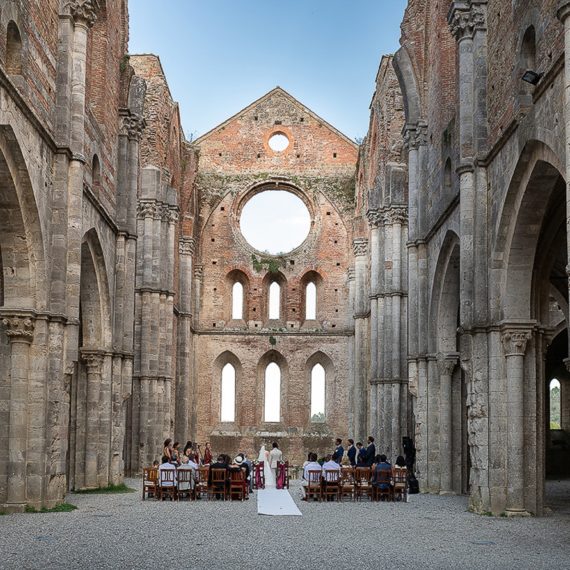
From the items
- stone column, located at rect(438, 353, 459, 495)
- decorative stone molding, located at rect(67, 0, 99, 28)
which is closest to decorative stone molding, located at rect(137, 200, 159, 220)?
stone column, located at rect(438, 353, 459, 495)

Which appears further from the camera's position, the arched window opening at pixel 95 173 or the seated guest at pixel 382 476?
Answer: the arched window opening at pixel 95 173

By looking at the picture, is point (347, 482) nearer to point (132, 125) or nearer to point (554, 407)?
point (132, 125)

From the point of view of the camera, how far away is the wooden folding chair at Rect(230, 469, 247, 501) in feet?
63.2

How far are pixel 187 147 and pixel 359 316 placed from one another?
354 inches

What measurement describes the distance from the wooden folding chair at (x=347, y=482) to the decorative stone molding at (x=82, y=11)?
32.7ft

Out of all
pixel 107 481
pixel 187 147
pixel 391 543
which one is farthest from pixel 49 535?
pixel 187 147

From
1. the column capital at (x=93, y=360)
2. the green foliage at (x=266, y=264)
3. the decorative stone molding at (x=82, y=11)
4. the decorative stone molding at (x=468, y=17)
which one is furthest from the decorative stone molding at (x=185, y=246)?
the decorative stone molding at (x=468, y=17)

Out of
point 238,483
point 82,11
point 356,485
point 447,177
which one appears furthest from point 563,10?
point 238,483

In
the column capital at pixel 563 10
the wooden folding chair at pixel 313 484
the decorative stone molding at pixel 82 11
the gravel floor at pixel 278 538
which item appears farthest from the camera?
the wooden folding chair at pixel 313 484

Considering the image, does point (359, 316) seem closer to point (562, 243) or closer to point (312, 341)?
point (312, 341)

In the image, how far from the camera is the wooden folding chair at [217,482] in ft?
64.1

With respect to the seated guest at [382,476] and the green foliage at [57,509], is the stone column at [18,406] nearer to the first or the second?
the green foliage at [57,509]

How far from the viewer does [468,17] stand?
696 inches

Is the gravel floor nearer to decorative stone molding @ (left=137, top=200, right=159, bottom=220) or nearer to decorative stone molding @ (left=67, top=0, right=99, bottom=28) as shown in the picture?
decorative stone molding @ (left=67, top=0, right=99, bottom=28)
